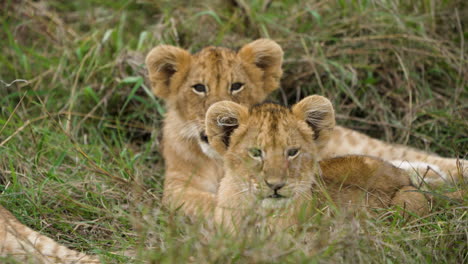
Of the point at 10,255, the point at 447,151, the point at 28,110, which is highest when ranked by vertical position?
the point at 10,255

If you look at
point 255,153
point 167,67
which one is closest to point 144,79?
point 167,67

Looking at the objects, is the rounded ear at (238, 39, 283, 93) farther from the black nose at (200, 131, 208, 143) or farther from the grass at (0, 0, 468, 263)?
the grass at (0, 0, 468, 263)

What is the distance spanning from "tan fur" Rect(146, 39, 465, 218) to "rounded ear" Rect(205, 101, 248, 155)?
2.14 ft

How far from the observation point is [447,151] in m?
5.27

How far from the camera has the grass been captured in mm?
4508

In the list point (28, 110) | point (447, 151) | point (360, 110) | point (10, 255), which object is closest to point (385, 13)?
point (360, 110)

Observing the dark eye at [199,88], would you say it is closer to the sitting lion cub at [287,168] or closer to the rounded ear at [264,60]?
the rounded ear at [264,60]

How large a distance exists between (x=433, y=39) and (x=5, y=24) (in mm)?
3938

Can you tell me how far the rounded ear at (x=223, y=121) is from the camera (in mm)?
3674

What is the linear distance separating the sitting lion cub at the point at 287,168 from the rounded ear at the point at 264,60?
40.5 inches

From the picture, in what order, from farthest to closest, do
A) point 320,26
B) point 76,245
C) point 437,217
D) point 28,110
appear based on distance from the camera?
point 320,26, point 28,110, point 76,245, point 437,217

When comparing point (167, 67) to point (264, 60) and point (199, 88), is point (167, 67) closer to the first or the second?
point (199, 88)

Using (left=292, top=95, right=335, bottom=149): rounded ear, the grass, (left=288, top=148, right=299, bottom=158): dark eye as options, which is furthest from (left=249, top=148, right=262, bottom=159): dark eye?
the grass

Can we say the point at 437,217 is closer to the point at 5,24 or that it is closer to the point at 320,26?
the point at 320,26
